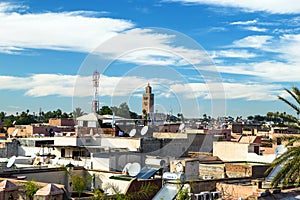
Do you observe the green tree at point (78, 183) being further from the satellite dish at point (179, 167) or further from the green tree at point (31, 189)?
the satellite dish at point (179, 167)

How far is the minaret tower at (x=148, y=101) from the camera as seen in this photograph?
4952 cm

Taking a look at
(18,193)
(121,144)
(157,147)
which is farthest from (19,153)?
(18,193)

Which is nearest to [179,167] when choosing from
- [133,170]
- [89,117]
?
[133,170]

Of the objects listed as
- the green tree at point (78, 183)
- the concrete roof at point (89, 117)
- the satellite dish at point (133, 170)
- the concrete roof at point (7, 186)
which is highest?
the concrete roof at point (89, 117)

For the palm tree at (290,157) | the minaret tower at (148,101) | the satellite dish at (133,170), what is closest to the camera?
the palm tree at (290,157)

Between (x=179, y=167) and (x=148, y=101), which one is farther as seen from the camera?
(x=148, y=101)

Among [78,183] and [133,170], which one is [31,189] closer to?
[78,183]

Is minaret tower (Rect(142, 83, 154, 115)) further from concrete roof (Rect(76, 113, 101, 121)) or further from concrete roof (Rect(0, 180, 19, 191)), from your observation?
concrete roof (Rect(0, 180, 19, 191))

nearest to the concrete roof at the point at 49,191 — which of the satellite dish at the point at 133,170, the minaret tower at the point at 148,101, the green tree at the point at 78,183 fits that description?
the green tree at the point at 78,183

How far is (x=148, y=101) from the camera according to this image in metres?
54.7

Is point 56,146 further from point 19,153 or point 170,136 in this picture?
point 170,136

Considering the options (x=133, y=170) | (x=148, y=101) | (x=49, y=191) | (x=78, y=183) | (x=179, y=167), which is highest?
(x=148, y=101)

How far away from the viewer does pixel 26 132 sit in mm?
53219

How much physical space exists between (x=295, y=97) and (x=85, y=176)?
10653mm
